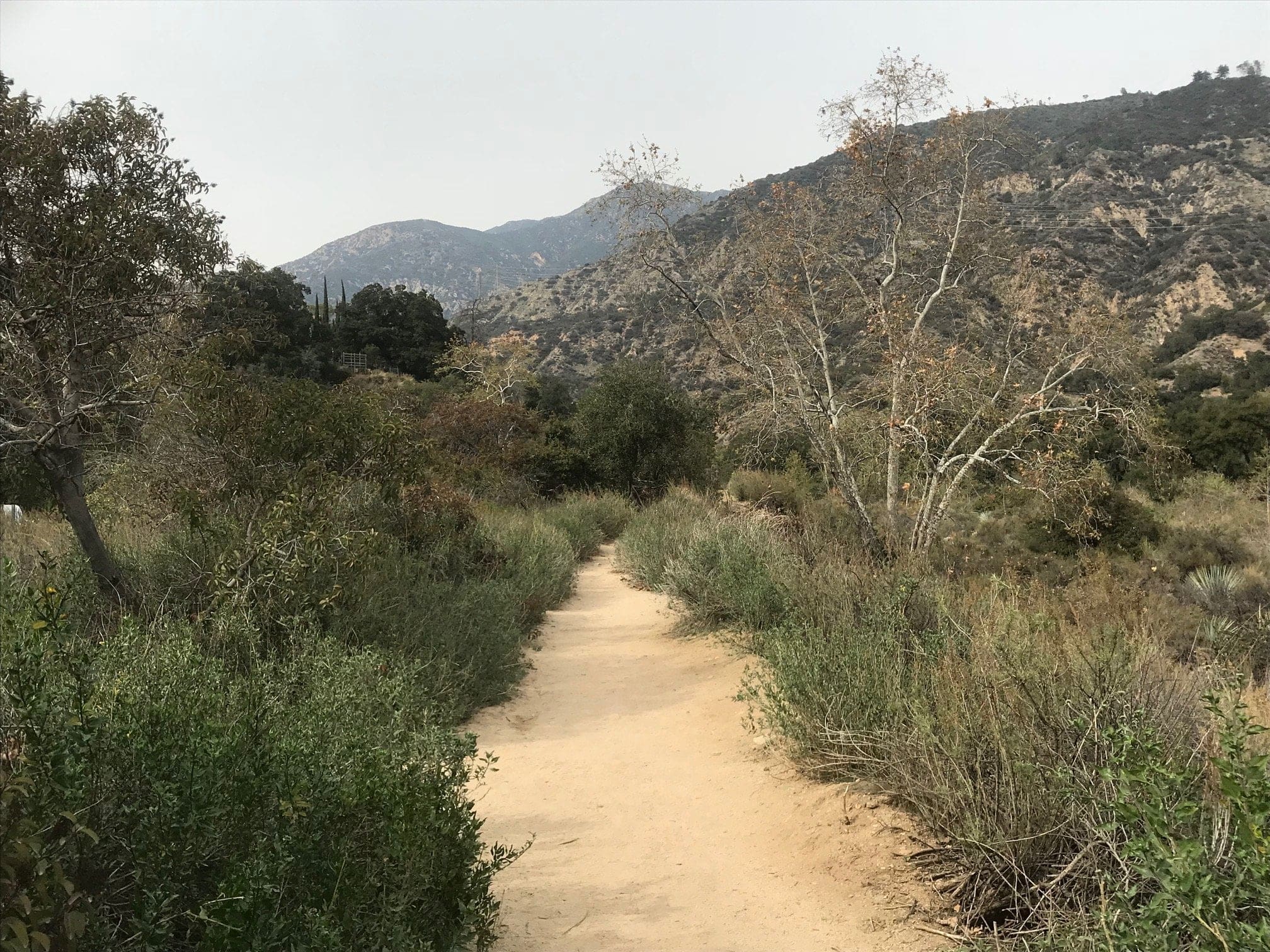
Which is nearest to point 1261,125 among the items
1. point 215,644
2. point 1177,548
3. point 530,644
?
point 1177,548

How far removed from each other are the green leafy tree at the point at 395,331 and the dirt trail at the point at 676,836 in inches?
1451

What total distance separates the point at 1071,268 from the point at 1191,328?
4.85 m

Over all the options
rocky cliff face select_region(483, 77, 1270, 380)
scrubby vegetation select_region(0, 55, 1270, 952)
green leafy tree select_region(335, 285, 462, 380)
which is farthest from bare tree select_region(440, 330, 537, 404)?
scrubby vegetation select_region(0, 55, 1270, 952)

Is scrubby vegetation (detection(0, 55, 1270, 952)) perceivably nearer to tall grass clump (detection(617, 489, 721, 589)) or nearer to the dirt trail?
tall grass clump (detection(617, 489, 721, 589))

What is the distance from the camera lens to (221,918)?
2197mm

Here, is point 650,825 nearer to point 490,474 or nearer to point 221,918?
point 221,918

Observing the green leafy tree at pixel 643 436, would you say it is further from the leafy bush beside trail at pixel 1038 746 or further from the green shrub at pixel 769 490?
the leafy bush beside trail at pixel 1038 746

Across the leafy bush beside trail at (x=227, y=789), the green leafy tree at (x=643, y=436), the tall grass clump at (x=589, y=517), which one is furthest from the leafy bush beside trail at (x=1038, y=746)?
the green leafy tree at (x=643, y=436)

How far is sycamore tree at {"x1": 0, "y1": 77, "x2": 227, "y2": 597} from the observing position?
5.46m

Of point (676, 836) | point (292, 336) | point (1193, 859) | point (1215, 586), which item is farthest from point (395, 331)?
point (1193, 859)

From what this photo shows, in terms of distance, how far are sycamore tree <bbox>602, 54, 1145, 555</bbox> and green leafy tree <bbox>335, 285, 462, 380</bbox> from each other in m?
32.1

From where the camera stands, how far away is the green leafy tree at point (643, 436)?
22578mm

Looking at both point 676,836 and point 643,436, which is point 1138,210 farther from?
point 676,836

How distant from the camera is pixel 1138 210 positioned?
3781cm
